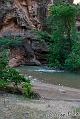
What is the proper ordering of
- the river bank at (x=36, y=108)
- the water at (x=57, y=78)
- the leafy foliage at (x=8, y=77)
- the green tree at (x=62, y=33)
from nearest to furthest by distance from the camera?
the river bank at (x=36, y=108) < the leafy foliage at (x=8, y=77) < the water at (x=57, y=78) < the green tree at (x=62, y=33)

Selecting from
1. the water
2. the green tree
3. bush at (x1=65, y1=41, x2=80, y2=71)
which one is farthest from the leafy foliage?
the green tree

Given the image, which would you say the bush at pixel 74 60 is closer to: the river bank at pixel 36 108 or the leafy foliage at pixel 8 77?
the river bank at pixel 36 108

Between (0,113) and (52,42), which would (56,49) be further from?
(0,113)

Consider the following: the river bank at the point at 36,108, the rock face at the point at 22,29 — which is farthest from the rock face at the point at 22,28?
the river bank at the point at 36,108

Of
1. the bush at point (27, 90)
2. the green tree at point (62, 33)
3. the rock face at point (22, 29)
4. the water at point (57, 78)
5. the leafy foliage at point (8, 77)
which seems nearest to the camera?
the bush at point (27, 90)

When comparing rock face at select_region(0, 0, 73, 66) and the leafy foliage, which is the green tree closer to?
rock face at select_region(0, 0, 73, 66)

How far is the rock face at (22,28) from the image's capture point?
114 ft

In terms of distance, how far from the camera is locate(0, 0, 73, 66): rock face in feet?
114

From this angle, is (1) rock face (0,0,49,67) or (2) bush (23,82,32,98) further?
(1) rock face (0,0,49,67)

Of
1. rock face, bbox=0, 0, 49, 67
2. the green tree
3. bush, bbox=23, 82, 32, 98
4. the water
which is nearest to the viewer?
bush, bbox=23, 82, 32, 98

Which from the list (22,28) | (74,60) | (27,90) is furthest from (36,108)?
(22,28)

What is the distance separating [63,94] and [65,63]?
53.4 feet

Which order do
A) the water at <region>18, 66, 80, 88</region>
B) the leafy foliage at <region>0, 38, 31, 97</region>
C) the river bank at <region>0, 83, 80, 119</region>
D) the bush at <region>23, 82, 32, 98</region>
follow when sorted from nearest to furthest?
the river bank at <region>0, 83, 80, 119</region>
the bush at <region>23, 82, 32, 98</region>
the leafy foliage at <region>0, 38, 31, 97</region>
the water at <region>18, 66, 80, 88</region>

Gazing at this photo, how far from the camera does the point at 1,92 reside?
13641 mm
